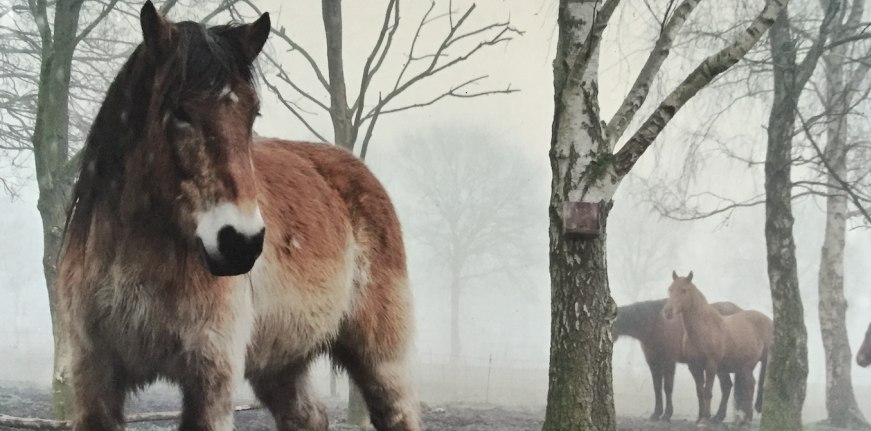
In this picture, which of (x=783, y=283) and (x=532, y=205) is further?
(x=532, y=205)

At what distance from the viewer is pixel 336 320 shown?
2.49 meters

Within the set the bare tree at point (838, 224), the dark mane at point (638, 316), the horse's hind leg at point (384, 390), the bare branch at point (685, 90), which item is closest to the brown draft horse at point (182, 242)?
the horse's hind leg at point (384, 390)

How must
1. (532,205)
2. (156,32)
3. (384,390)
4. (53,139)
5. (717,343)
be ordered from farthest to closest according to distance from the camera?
(717,343) < (532,205) < (53,139) < (384,390) < (156,32)

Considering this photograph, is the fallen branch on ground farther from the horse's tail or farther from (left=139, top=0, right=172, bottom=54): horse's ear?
the horse's tail

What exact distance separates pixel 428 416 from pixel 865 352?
137 inches

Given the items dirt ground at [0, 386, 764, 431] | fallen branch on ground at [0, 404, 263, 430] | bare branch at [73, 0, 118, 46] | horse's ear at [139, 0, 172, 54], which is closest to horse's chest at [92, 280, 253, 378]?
horse's ear at [139, 0, 172, 54]

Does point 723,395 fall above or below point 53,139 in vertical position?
below

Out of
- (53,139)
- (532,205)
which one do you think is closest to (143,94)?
(53,139)

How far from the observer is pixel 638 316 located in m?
5.65

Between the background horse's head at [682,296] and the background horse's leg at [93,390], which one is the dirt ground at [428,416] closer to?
the background horse's head at [682,296]

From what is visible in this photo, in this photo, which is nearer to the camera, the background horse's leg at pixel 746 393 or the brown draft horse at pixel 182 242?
the brown draft horse at pixel 182 242

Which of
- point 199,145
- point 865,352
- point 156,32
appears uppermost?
point 156,32

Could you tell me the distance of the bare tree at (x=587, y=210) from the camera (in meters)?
2.81

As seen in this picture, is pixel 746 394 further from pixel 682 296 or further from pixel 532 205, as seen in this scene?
pixel 532 205
